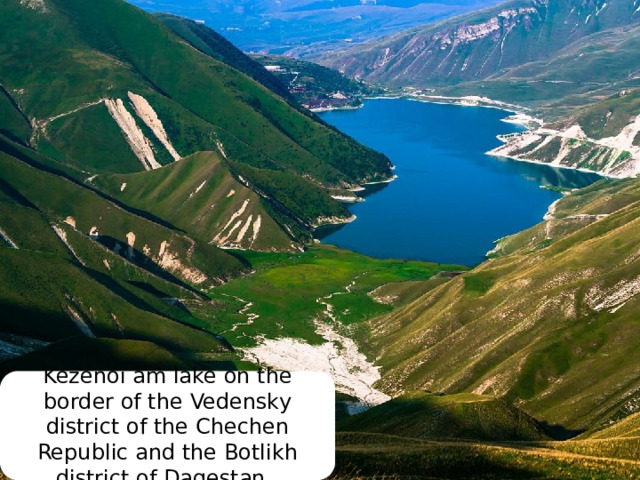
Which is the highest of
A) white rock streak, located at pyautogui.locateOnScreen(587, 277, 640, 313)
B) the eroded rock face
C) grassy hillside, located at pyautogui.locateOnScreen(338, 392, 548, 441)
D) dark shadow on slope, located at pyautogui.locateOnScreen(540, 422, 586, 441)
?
the eroded rock face

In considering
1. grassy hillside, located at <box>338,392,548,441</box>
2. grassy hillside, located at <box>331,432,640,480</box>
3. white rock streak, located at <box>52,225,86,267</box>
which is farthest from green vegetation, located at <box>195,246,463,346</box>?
grassy hillside, located at <box>331,432,640,480</box>

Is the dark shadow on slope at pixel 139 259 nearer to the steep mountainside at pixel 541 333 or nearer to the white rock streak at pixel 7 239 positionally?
the white rock streak at pixel 7 239

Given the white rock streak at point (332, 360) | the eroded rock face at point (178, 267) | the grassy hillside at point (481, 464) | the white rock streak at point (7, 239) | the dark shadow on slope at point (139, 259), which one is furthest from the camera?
the eroded rock face at point (178, 267)

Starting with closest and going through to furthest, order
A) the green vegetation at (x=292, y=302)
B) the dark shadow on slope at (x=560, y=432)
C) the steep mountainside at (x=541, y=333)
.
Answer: the dark shadow on slope at (x=560, y=432) < the steep mountainside at (x=541, y=333) < the green vegetation at (x=292, y=302)

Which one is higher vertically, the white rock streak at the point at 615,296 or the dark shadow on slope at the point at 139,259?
the dark shadow on slope at the point at 139,259

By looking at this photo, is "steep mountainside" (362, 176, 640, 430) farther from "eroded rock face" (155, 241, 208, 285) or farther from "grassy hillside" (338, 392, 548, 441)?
"eroded rock face" (155, 241, 208, 285)

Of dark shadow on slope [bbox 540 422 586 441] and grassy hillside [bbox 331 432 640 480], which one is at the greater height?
dark shadow on slope [bbox 540 422 586 441]

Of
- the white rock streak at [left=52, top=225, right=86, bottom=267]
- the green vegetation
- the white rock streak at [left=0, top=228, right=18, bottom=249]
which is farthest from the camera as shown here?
the white rock streak at [left=52, top=225, right=86, bottom=267]

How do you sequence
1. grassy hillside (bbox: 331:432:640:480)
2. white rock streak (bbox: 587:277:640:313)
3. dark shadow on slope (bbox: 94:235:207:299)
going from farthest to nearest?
dark shadow on slope (bbox: 94:235:207:299), white rock streak (bbox: 587:277:640:313), grassy hillside (bbox: 331:432:640:480)

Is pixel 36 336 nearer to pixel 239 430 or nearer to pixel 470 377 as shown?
pixel 470 377

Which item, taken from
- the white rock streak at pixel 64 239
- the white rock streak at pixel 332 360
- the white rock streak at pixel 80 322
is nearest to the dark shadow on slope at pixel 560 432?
the white rock streak at pixel 332 360
